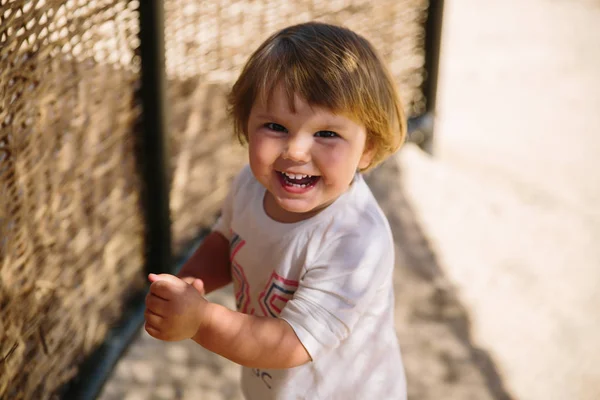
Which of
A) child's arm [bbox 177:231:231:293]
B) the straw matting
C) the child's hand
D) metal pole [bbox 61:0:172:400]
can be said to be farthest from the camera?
metal pole [bbox 61:0:172:400]

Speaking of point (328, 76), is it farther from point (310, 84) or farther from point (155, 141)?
point (155, 141)

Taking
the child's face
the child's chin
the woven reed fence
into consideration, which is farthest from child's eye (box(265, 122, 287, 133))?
the woven reed fence

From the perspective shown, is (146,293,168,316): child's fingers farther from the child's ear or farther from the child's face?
the child's ear

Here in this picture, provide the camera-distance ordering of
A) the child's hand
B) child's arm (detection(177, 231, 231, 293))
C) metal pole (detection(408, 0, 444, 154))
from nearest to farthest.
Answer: the child's hand
child's arm (detection(177, 231, 231, 293))
metal pole (detection(408, 0, 444, 154))

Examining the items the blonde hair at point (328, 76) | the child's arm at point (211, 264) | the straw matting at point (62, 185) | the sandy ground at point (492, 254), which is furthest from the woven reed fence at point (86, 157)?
the blonde hair at point (328, 76)

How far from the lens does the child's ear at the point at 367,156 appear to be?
4.63 feet

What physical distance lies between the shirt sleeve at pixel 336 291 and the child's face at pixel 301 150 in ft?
0.33

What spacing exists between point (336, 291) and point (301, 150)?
250 mm

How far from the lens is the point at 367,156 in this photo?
1432 mm

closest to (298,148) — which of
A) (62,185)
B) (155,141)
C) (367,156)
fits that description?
(367,156)

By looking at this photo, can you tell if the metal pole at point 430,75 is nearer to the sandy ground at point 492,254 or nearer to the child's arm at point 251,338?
the sandy ground at point 492,254

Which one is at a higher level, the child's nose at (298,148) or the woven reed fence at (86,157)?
the child's nose at (298,148)

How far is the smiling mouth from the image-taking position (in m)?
1.28

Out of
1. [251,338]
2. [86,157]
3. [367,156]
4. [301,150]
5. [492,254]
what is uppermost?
[301,150]
